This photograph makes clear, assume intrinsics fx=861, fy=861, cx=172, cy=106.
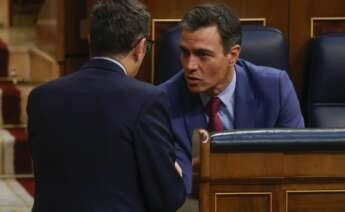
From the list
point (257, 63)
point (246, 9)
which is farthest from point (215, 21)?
point (246, 9)

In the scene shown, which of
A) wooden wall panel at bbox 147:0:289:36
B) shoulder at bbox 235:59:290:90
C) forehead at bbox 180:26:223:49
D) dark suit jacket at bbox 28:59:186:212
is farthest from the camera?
wooden wall panel at bbox 147:0:289:36

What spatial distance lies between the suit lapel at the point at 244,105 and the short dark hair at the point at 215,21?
0.15 m

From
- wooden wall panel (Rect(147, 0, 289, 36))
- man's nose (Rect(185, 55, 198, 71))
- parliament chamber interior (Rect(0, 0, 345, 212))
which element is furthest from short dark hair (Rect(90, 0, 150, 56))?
wooden wall panel (Rect(147, 0, 289, 36))

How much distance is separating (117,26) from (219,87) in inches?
32.8

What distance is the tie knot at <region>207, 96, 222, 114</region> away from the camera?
2.79m

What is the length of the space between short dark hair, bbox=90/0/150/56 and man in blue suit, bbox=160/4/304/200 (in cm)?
68

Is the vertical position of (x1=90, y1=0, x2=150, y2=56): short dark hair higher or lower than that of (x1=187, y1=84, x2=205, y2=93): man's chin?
higher

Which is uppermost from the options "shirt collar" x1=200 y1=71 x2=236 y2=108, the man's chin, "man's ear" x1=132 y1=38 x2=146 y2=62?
"man's ear" x1=132 y1=38 x2=146 y2=62

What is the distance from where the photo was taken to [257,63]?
11.2 ft

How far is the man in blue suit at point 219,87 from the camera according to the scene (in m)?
2.75

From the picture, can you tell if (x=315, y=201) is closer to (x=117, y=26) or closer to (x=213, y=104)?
(x=117, y=26)

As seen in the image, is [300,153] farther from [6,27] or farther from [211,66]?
[6,27]

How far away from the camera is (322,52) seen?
3580 mm

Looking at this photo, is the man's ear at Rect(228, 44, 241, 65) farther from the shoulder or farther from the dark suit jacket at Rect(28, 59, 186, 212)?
the dark suit jacket at Rect(28, 59, 186, 212)
